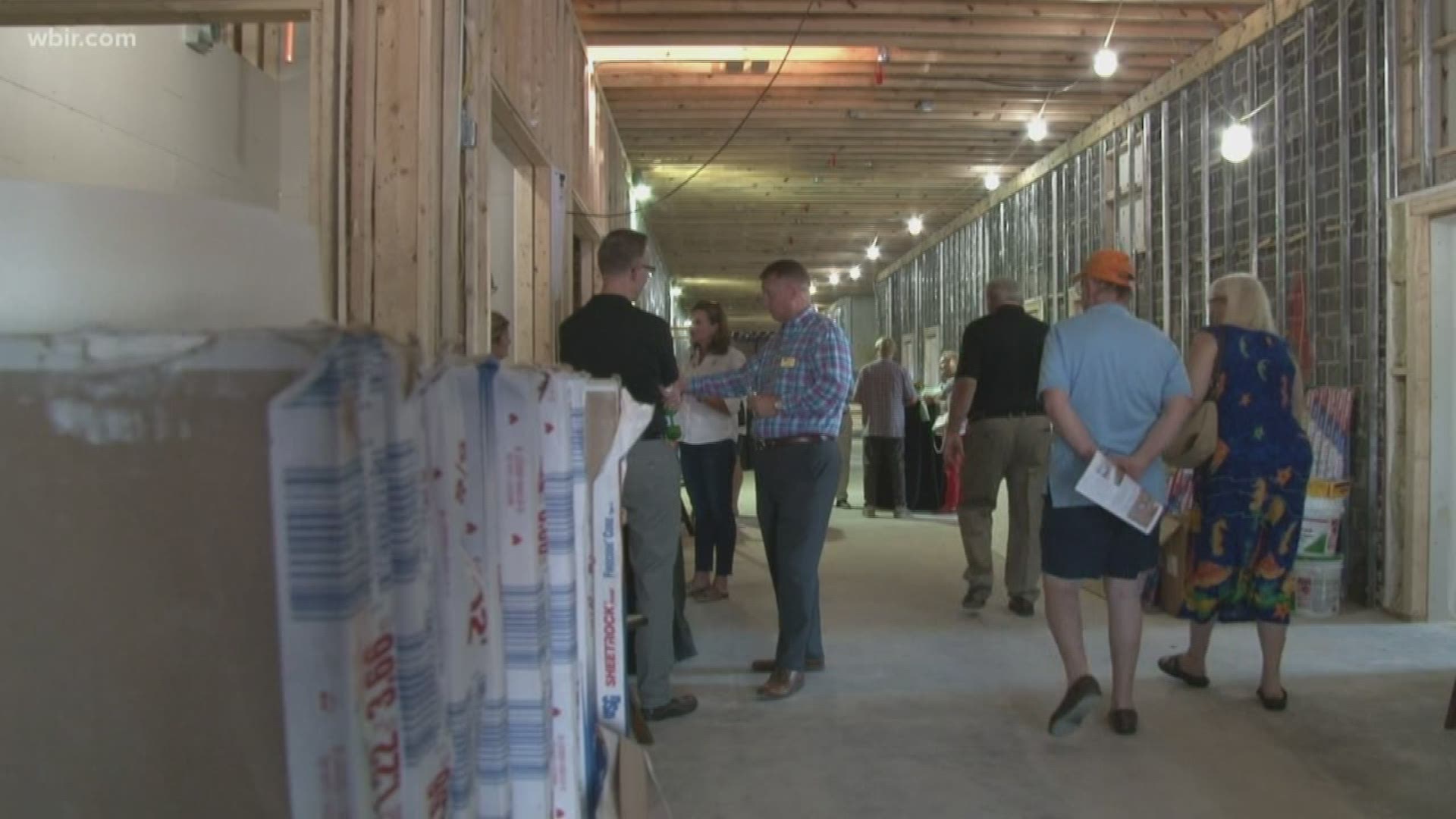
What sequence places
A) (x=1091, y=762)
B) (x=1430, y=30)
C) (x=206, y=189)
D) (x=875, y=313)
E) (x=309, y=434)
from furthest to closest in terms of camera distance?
1. (x=875, y=313)
2. (x=1430, y=30)
3. (x=206, y=189)
4. (x=1091, y=762)
5. (x=309, y=434)

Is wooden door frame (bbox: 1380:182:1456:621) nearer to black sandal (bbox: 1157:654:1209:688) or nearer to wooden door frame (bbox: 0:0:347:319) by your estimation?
black sandal (bbox: 1157:654:1209:688)

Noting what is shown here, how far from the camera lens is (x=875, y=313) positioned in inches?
869

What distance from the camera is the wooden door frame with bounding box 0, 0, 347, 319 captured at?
296cm

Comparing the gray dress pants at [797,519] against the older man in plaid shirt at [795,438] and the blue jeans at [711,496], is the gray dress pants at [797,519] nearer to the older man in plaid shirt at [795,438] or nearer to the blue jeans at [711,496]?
the older man in plaid shirt at [795,438]

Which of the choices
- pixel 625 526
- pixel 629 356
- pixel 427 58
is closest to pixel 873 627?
pixel 625 526

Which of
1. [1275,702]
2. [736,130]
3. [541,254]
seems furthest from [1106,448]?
[736,130]

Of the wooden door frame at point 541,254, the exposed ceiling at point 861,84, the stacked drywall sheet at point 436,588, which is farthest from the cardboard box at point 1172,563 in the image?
the stacked drywall sheet at point 436,588

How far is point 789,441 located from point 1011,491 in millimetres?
1840

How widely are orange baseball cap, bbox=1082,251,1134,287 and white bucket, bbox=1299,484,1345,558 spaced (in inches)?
95.9

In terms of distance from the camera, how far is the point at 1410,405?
15.7 feet

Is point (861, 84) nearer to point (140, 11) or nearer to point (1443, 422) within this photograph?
point (1443, 422)

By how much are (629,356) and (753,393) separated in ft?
2.12

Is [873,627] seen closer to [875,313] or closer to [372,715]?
[372,715]

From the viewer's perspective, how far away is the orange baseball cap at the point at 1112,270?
3221 millimetres
